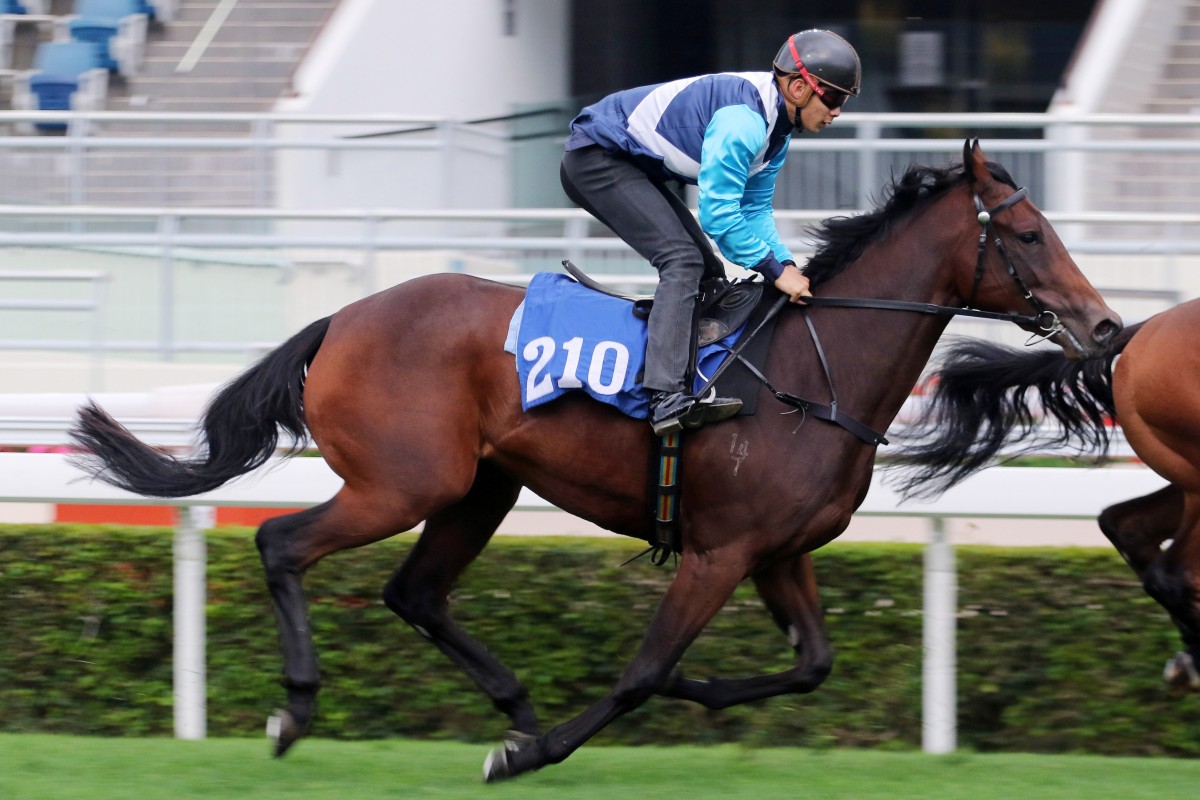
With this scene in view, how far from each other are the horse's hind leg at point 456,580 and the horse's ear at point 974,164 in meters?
1.47

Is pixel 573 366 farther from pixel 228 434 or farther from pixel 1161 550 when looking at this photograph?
pixel 1161 550

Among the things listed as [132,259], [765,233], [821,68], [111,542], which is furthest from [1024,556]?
[132,259]

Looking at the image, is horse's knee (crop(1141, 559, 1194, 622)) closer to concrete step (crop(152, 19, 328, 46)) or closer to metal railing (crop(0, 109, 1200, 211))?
metal railing (crop(0, 109, 1200, 211))

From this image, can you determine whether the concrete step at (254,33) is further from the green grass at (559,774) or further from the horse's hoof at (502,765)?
the horse's hoof at (502,765)

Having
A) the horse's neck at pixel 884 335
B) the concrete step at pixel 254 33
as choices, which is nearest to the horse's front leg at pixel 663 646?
the horse's neck at pixel 884 335

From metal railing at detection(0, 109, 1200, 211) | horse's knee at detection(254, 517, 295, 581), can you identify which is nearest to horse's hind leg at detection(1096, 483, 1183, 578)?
horse's knee at detection(254, 517, 295, 581)

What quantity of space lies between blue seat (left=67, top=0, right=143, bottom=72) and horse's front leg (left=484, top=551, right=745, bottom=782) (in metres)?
9.40

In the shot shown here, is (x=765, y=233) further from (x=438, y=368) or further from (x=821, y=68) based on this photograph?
(x=438, y=368)

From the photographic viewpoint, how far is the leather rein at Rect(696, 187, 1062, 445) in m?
3.79

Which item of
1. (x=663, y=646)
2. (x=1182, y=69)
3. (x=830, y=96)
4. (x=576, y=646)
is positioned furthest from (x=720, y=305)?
(x=1182, y=69)

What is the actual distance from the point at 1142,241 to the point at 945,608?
339cm

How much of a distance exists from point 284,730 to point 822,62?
212cm

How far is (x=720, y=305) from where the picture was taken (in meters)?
3.95

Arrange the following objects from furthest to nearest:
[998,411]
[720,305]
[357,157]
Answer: [357,157], [998,411], [720,305]
